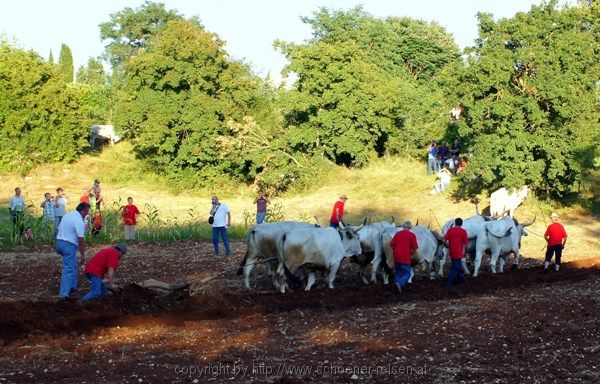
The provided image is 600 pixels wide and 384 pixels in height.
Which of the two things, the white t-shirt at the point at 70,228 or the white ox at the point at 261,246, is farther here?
the white ox at the point at 261,246

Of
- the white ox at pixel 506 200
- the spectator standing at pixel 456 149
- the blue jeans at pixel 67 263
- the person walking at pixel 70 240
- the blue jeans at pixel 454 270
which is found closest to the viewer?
the person walking at pixel 70 240

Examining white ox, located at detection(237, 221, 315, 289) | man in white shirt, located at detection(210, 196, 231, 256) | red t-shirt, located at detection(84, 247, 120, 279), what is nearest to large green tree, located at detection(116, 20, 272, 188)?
man in white shirt, located at detection(210, 196, 231, 256)

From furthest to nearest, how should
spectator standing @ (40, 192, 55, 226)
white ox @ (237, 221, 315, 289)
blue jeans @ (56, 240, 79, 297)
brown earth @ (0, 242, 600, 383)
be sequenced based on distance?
spectator standing @ (40, 192, 55, 226) → white ox @ (237, 221, 315, 289) → blue jeans @ (56, 240, 79, 297) → brown earth @ (0, 242, 600, 383)

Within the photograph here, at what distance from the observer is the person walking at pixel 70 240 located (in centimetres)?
1575

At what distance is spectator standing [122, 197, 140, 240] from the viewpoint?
985 inches

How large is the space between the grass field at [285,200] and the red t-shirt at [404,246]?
31.1ft

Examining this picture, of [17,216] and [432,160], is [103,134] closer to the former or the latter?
[432,160]

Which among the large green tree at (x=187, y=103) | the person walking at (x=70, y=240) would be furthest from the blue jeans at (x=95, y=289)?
the large green tree at (x=187, y=103)

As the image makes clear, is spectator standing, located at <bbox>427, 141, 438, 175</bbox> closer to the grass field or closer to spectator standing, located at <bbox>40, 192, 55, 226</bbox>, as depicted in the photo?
the grass field

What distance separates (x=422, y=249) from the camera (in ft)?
60.2

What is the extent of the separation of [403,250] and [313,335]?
4.50 meters

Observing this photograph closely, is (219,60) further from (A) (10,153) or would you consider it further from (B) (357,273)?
(B) (357,273)

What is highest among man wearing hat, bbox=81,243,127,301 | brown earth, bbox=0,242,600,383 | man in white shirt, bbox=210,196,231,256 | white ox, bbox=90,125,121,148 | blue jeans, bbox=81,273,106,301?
white ox, bbox=90,125,121,148

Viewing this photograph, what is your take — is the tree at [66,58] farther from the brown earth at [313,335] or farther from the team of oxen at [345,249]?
the team of oxen at [345,249]
